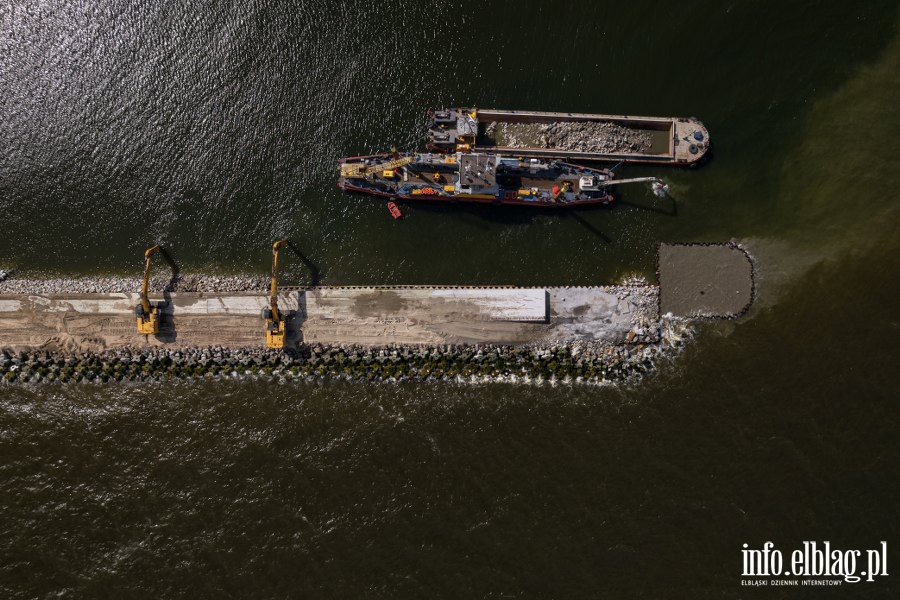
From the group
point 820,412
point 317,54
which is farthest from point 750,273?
point 317,54

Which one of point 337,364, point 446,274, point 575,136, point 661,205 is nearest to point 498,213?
point 446,274

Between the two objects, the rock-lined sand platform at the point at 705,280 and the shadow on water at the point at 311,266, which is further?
the shadow on water at the point at 311,266

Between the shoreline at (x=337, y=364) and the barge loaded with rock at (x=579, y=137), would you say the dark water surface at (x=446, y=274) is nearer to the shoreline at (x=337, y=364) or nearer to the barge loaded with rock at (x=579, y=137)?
the shoreline at (x=337, y=364)

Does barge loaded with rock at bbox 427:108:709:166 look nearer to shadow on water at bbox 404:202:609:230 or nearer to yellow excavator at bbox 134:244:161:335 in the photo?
shadow on water at bbox 404:202:609:230

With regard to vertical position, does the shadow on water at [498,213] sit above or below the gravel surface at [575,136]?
below

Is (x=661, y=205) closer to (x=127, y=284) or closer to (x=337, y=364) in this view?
(x=337, y=364)

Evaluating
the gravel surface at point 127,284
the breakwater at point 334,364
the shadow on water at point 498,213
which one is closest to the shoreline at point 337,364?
the breakwater at point 334,364

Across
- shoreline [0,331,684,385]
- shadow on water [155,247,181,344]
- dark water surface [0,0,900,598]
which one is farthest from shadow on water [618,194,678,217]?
shadow on water [155,247,181,344]
